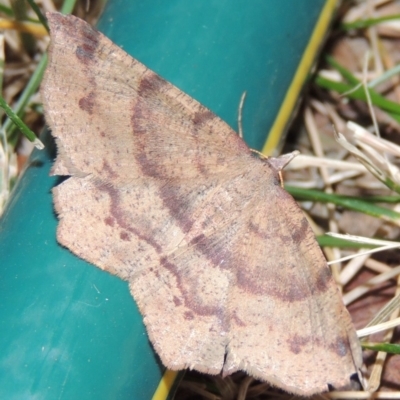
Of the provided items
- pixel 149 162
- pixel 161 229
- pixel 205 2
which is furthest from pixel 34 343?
pixel 205 2

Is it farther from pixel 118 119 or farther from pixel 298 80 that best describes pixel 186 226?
pixel 298 80

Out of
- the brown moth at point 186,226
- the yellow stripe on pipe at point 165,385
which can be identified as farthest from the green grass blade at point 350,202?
the yellow stripe on pipe at point 165,385

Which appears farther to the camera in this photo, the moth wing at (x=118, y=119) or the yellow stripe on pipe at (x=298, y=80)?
the yellow stripe on pipe at (x=298, y=80)

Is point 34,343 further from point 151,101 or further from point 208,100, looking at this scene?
point 208,100

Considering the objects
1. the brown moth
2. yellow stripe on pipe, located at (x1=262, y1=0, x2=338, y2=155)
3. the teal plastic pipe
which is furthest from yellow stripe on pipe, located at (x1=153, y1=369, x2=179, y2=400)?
yellow stripe on pipe, located at (x1=262, y1=0, x2=338, y2=155)

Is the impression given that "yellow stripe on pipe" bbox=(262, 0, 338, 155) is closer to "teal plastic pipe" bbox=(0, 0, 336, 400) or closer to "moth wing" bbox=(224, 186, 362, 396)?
"teal plastic pipe" bbox=(0, 0, 336, 400)

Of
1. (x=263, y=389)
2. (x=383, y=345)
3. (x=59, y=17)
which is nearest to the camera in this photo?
(x=59, y=17)

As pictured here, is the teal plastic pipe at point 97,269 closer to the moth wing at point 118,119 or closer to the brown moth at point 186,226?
the brown moth at point 186,226
